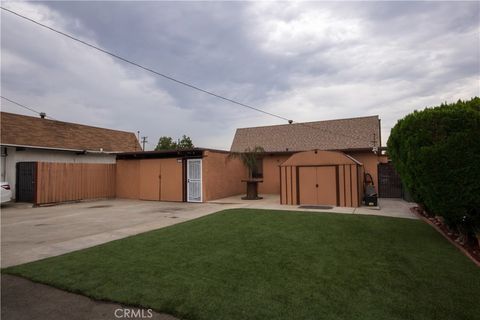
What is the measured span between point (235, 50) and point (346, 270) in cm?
959

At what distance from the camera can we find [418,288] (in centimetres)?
348

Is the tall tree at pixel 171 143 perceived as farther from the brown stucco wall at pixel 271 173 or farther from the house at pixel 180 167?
the brown stucco wall at pixel 271 173

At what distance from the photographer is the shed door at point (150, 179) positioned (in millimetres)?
15242

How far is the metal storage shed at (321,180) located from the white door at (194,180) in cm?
436

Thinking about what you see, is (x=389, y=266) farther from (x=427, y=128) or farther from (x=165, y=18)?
(x=165, y=18)

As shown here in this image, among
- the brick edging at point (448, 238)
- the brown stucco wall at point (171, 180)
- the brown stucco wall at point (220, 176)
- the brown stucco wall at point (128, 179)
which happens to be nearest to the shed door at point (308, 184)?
the brick edging at point (448, 238)

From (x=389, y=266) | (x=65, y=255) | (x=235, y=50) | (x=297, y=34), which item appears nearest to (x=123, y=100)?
(x=235, y=50)

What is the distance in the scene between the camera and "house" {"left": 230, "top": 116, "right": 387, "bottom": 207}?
37.6ft

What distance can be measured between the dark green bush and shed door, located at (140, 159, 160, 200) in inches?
Result: 502

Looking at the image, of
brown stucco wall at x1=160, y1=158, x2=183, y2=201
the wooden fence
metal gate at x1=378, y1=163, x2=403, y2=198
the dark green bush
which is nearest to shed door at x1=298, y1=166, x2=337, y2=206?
metal gate at x1=378, y1=163, x2=403, y2=198

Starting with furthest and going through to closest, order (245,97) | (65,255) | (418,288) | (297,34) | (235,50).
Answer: (245,97), (235,50), (297,34), (65,255), (418,288)

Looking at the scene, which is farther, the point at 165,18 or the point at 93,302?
the point at 165,18

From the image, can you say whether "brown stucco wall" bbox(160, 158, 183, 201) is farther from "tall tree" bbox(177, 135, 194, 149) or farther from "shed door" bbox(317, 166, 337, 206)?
"tall tree" bbox(177, 135, 194, 149)

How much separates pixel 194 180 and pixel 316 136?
10.5 metres
